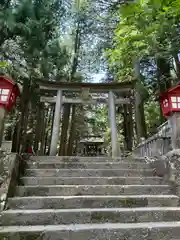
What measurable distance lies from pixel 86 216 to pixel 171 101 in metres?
2.68

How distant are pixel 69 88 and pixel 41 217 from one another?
547 centimetres

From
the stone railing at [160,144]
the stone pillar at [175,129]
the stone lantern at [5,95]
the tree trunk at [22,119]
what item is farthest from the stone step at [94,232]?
the tree trunk at [22,119]

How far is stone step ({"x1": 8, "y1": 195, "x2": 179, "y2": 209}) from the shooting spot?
332 centimetres

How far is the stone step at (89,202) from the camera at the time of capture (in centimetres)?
332

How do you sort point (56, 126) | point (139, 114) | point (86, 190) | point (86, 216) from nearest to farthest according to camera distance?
1. point (86, 216)
2. point (86, 190)
3. point (56, 126)
4. point (139, 114)

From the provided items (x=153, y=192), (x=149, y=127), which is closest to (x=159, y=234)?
(x=153, y=192)

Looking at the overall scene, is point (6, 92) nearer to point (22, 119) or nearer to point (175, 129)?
point (175, 129)

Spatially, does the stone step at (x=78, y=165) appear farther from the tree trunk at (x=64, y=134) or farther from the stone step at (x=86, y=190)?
the tree trunk at (x=64, y=134)

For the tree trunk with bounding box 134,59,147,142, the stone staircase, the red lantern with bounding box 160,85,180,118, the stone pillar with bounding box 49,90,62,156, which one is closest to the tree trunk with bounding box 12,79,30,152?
the stone pillar with bounding box 49,90,62,156

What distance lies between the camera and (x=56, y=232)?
2682 millimetres

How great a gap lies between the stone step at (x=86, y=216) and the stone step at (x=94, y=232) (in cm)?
13

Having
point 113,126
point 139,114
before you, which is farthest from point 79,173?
point 139,114

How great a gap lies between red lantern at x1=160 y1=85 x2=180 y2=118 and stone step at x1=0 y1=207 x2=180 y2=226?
6.24 ft

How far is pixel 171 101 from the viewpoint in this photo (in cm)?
434
